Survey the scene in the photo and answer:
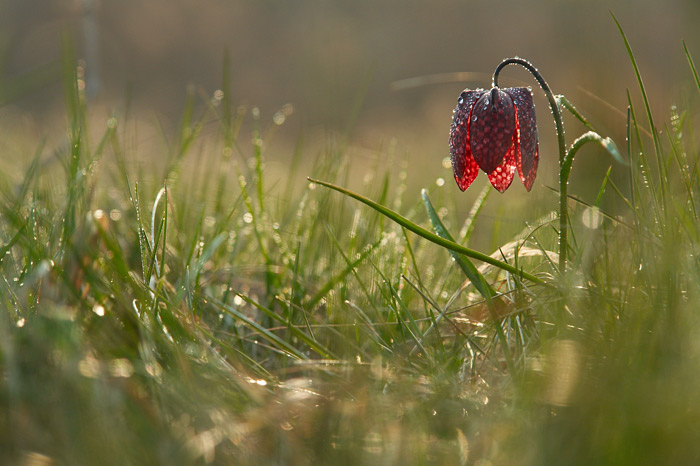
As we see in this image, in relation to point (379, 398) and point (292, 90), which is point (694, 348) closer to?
point (379, 398)

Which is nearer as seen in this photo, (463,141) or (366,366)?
(366,366)

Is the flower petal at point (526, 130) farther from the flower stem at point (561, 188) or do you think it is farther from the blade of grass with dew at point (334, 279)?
the blade of grass with dew at point (334, 279)

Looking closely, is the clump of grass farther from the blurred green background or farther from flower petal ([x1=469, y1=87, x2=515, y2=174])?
the blurred green background

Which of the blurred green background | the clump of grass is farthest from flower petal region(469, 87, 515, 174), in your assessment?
the blurred green background

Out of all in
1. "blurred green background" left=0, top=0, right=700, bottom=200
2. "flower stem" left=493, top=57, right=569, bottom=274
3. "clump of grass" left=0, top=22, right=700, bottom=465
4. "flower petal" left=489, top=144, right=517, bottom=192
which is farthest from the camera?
"blurred green background" left=0, top=0, right=700, bottom=200

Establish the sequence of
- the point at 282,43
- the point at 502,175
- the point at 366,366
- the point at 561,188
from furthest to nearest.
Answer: the point at 282,43, the point at 502,175, the point at 561,188, the point at 366,366

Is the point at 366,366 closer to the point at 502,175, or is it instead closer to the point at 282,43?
the point at 502,175

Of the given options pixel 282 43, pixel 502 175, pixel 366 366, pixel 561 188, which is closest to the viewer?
pixel 366 366

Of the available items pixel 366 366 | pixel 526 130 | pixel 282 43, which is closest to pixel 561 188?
pixel 526 130
